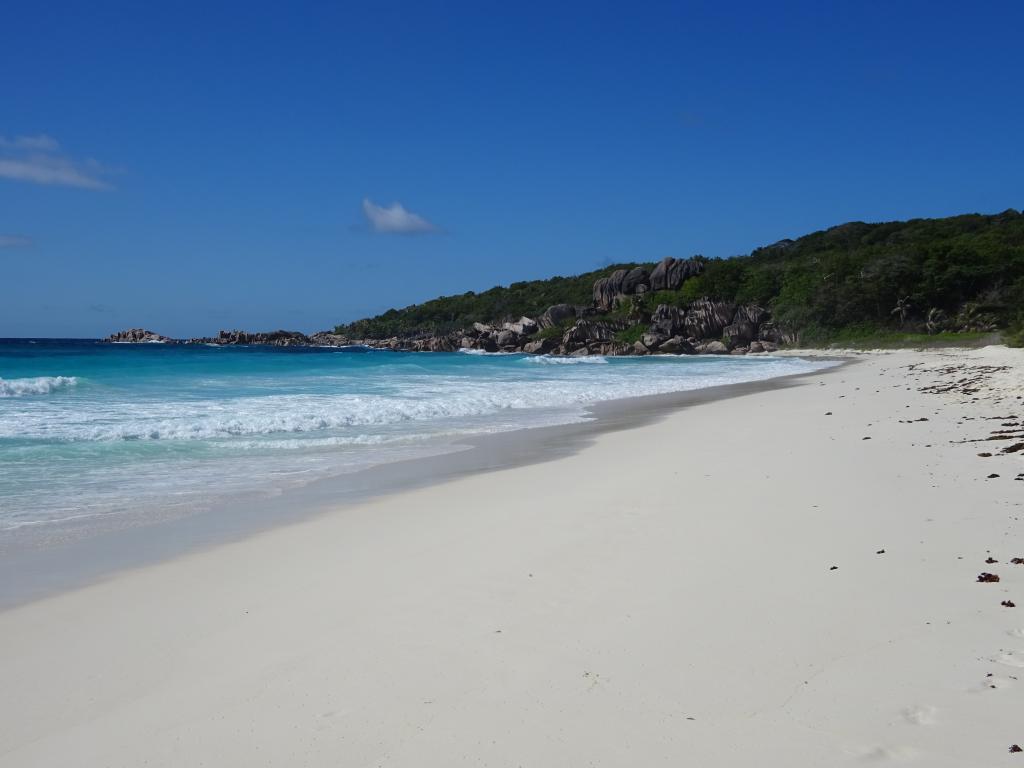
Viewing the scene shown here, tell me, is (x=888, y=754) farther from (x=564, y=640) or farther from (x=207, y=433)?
(x=207, y=433)

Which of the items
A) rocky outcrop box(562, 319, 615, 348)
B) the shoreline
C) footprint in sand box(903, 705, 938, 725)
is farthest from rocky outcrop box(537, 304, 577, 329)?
footprint in sand box(903, 705, 938, 725)

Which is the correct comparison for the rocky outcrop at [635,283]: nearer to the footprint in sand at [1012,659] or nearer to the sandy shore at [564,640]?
the sandy shore at [564,640]

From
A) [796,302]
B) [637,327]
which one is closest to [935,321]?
[796,302]

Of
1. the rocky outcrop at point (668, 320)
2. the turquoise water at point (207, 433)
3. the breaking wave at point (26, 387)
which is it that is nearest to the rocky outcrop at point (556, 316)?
the rocky outcrop at point (668, 320)

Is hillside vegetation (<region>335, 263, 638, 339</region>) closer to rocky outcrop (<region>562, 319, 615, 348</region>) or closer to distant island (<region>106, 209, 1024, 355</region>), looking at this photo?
distant island (<region>106, 209, 1024, 355</region>)

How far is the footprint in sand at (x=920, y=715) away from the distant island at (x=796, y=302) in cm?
3211

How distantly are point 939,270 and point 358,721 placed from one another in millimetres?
63216

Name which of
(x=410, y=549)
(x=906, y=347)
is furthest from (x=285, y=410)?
(x=906, y=347)

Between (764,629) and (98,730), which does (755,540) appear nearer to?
(764,629)

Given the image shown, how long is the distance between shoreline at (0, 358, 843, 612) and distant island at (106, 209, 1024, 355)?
2779cm

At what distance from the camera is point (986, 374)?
16875 millimetres

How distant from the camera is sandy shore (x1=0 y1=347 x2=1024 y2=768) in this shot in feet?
8.71

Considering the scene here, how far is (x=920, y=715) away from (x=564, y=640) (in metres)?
1.54

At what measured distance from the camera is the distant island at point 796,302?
54.6 metres
